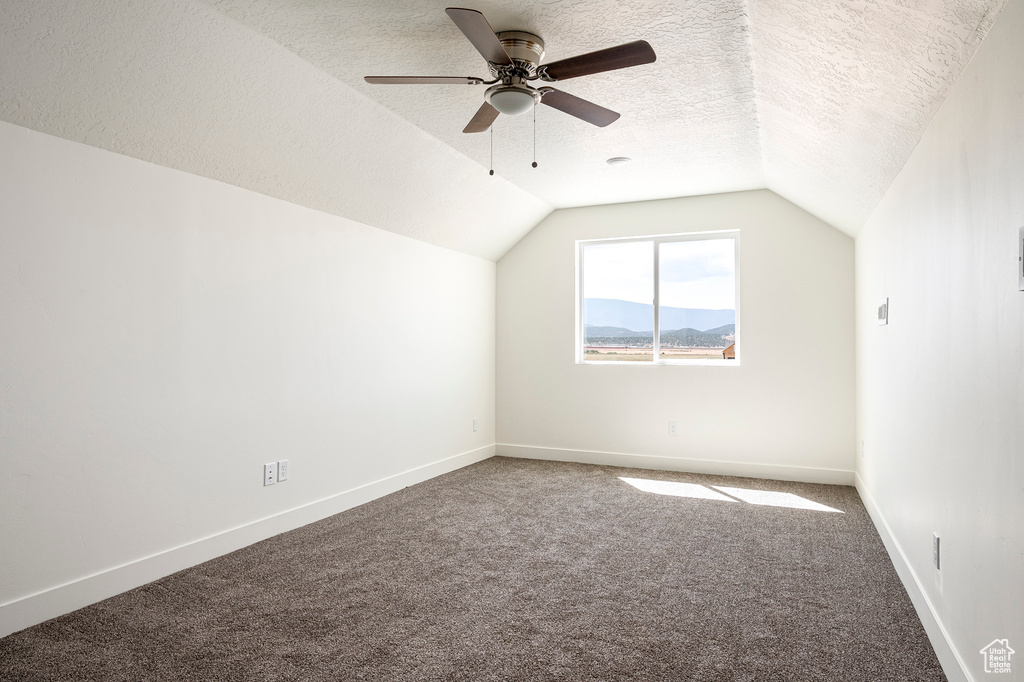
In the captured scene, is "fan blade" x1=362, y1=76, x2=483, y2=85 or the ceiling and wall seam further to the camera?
"fan blade" x1=362, y1=76, x2=483, y2=85

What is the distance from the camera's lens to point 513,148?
388 cm

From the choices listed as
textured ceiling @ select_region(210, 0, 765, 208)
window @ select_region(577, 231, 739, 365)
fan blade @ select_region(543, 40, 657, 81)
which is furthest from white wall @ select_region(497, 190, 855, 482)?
fan blade @ select_region(543, 40, 657, 81)

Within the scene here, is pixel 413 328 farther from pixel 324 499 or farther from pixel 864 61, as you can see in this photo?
pixel 864 61

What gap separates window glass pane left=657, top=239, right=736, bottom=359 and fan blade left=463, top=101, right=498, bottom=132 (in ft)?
9.59

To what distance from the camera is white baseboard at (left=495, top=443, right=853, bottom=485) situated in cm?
470

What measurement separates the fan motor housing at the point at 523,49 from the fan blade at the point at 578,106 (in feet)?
0.42

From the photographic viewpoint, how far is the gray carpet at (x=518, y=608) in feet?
6.63

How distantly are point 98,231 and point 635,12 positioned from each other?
2.42 meters

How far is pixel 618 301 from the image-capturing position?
5.57 metres

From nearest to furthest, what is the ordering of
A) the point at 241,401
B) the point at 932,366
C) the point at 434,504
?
the point at 932,366 → the point at 241,401 → the point at 434,504

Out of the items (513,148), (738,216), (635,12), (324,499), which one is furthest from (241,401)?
(738,216)

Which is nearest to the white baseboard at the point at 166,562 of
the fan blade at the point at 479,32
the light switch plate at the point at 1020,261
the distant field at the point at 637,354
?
the distant field at the point at 637,354

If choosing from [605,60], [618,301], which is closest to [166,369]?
[605,60]

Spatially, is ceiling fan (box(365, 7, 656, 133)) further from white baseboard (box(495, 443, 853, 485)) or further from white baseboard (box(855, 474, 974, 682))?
white baseboard (box(495, 443, 853, 485))
